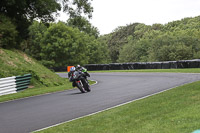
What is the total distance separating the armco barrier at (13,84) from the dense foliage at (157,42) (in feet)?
229

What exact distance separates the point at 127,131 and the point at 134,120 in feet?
3.89

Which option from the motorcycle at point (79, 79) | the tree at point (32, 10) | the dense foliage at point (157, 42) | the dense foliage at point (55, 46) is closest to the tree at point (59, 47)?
the dense foliage at point (55, 46)

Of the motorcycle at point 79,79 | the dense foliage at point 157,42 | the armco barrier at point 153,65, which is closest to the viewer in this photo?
the motorcycle at point 79,79

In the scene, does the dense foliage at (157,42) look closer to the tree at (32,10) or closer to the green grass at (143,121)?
the tree at (32,10)

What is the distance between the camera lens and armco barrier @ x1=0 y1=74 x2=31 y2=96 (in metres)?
19.5

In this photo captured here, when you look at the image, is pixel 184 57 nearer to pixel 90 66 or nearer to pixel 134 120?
pixel 90 66

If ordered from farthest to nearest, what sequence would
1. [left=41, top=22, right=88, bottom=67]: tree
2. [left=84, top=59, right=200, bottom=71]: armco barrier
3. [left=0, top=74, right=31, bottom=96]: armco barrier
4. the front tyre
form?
1. [left=41, top=22, right=88, bottom=67]: tree
2. [left=84, top=59, right=200, bottom=71]: armco barrier
3. [left=0, top=74, right=31, bottom=96]: armco barrier
4. the front tyre

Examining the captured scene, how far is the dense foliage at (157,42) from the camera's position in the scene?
90375 millimetres

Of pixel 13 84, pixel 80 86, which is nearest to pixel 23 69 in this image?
pixel 13 84

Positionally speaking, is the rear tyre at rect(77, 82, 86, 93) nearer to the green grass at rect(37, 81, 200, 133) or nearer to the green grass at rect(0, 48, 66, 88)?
the green grass at rect(0, 48, 66, 88)

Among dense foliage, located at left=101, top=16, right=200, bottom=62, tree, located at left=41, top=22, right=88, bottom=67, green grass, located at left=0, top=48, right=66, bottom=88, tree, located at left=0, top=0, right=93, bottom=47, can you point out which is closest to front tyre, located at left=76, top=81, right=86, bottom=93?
green grass, located at left=0, top=48, right=66, bottom=88

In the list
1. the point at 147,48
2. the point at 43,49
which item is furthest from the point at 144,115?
the point at 147,48

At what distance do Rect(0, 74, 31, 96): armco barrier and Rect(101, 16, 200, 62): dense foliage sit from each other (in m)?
69.7

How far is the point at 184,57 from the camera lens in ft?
293
